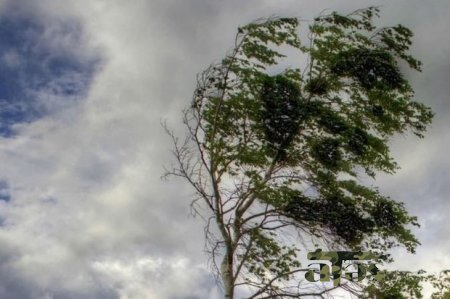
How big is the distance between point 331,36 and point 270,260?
6.95 meters

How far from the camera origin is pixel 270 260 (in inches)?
635

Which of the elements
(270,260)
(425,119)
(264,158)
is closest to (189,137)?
(264,158)

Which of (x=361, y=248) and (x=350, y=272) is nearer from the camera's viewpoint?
(x=350, y=272)

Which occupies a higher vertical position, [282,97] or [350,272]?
[282,97]

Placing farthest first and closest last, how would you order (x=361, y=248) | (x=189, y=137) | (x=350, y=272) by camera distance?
(x=189, y=137) < (x=361, y=248) < (x=350, y=272)

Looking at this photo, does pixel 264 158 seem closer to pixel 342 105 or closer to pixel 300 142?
pixel 300 142

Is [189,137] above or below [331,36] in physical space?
below

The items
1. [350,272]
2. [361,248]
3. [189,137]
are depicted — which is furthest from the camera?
[189,137]

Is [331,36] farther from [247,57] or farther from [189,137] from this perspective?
[189,137]

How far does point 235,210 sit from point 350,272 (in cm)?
375

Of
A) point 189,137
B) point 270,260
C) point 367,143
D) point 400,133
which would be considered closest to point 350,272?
point 270,260

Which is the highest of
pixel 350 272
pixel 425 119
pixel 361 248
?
pixel 425 119

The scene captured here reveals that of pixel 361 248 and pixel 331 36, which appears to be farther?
pixel 331 36

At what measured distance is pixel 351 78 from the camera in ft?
56.0
